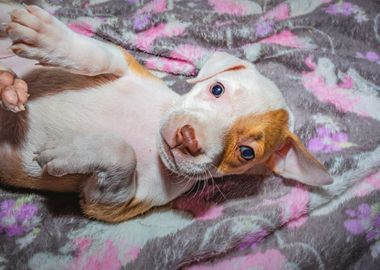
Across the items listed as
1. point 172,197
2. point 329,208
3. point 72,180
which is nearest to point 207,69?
point 172,197

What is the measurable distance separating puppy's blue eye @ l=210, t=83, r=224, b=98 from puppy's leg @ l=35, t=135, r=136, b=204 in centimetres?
39

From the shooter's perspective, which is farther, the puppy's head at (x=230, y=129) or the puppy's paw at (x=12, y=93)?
the puppy's head at (x=230, y=129)

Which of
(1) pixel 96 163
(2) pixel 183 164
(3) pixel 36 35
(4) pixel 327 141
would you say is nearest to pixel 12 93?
(3) pixel 36 35

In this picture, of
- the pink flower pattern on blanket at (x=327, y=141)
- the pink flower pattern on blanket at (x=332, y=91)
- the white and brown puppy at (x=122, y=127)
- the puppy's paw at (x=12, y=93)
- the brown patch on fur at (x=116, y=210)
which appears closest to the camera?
the puppy's paw at (x=12, y=93)

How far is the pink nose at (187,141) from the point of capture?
1.56m

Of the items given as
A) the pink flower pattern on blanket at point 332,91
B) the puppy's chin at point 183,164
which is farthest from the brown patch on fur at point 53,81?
the pink flower pattern on blanket at point 332,91

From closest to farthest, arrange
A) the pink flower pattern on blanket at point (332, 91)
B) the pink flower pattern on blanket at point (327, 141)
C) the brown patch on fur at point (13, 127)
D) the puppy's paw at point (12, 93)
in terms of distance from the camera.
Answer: the puppy's paw at point (12, 93) → the brown patch on fur at point (13, 127) → the pink flower pattern on blanket at point (327, 141) → the pink flower pattern on blanket at point (332, 91)

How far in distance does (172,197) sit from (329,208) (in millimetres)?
718

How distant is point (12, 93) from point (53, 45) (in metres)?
0.25

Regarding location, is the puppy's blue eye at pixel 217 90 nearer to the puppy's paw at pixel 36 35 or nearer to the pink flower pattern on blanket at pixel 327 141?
the puppy's paw at pixel 36 35

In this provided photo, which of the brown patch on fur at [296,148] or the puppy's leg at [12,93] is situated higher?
the puppy's leg at [12,93]

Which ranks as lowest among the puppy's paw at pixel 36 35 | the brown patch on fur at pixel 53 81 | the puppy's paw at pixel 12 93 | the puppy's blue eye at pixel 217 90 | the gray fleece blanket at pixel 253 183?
the gray fleece blanket at pixel 253 183

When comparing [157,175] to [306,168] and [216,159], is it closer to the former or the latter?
[216,159]

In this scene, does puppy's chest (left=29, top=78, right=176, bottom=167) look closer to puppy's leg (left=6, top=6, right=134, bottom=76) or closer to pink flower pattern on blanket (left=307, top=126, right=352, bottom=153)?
puppy's leg (left=6, top=6, right=134, bottom=76)
